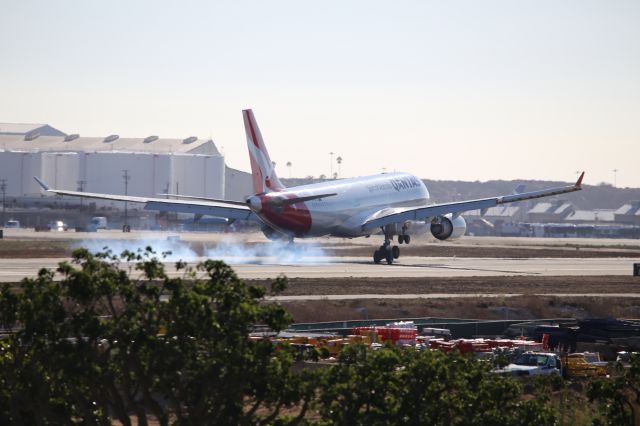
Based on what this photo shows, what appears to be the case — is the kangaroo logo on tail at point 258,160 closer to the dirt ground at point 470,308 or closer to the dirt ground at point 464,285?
the dirt ground at point 464,285

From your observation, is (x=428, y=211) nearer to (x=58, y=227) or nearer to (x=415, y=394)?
(x=415, y=394)

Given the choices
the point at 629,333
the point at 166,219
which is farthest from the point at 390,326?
the point at 166,219

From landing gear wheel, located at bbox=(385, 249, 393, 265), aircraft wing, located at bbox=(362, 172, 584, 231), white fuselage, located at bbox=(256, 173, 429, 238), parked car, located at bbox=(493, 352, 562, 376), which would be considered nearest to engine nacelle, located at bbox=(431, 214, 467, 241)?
aircraft wing, located at bbox=(362, 172, 584, 231)

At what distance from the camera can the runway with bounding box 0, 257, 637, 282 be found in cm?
7238

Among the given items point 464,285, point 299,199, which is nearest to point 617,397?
point 464,285

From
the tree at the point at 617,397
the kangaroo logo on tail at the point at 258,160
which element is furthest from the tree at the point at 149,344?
the kangaroo logo on tail at the point at 258,160

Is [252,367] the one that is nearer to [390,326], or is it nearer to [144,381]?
[144,381]

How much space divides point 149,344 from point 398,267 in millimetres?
59080

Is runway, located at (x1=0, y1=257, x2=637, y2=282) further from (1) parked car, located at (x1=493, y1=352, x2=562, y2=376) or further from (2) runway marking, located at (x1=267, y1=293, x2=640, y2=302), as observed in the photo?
(1) parked car, located at (x1=493, y1=352, x2=562, y2=376)

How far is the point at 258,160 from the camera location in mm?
81000

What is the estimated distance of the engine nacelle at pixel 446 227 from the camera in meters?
89.4

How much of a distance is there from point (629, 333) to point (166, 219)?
116 metres

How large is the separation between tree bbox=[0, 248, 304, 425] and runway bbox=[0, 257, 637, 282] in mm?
36291

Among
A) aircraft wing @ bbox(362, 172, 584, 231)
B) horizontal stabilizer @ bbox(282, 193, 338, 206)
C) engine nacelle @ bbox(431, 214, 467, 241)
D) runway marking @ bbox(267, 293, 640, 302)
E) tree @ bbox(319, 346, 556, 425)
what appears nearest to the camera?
tree @ bbox(319, 346, 556, 425)
